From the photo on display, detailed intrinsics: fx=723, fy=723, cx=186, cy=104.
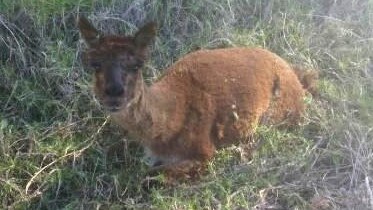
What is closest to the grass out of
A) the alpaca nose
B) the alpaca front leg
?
the alpaca front leg

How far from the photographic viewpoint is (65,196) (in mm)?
4750

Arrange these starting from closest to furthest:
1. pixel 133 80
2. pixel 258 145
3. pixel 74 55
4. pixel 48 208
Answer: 1. pixel 133 80
2. pixel 48 208
3. pixel 258 145
4. pixel 74 55

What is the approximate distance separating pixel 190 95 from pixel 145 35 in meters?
0.68

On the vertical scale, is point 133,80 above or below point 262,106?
above

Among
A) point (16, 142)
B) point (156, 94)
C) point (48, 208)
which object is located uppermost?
point (156, 94)

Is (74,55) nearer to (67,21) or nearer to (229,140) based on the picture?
(67,21)

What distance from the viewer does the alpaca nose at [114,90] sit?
4184 millimetres

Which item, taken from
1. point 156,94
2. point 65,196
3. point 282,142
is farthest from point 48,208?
point 282,142

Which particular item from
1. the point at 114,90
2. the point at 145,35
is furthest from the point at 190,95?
the point at 114,90

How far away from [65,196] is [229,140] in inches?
46.9

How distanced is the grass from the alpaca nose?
0.77 m

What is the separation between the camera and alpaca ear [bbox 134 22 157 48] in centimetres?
437

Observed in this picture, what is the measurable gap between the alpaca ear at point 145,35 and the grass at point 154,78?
859 mm

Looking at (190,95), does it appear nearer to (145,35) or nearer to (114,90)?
(145,35)
